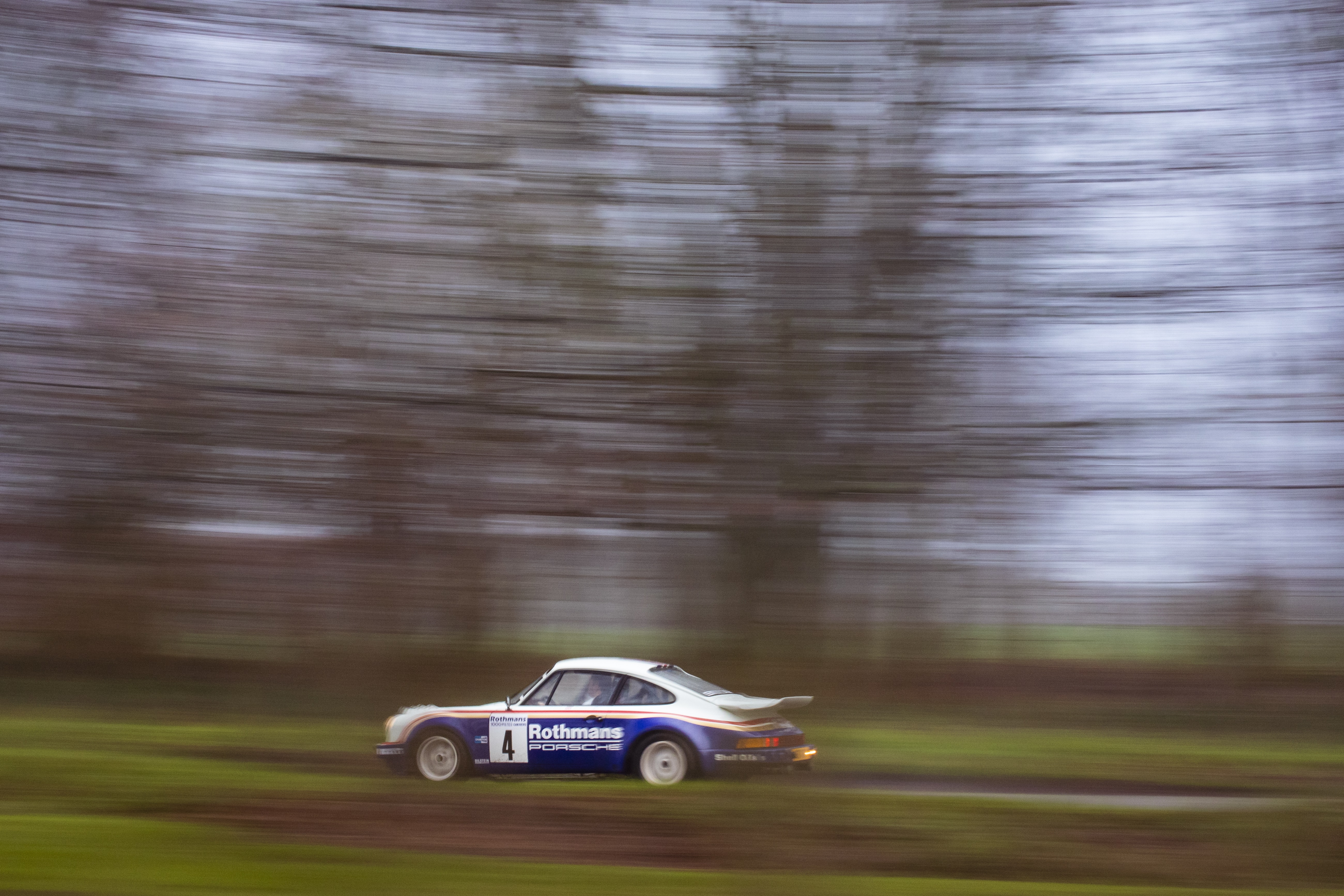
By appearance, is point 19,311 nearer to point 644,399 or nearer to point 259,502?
point 259,502

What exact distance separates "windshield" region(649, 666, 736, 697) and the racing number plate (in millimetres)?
807

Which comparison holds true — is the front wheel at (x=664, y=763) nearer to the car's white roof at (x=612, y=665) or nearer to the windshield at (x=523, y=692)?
the car's white roof at (x=612, y=665)

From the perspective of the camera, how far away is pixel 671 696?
5.06m

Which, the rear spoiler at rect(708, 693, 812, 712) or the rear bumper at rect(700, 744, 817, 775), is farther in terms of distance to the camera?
the rear bumper at rect(700, 744, 817, 775)

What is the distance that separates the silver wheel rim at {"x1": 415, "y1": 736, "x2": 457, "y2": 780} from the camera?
13.8 feet

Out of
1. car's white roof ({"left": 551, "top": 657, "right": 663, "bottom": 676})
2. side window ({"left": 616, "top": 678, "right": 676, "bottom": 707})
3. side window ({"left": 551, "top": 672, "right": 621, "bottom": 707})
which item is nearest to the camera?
car's white roof ({"left": 551, "top": 657, "right": 663, "bottom": 676})

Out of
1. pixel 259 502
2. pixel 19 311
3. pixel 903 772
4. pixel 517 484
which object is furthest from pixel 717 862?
pixel 19 311

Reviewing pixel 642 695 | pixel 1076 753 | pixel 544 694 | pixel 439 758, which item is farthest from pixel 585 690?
pixel 1076 753

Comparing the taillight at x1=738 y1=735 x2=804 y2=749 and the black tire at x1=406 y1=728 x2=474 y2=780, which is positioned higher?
the taillight at x1=738 y1=735 x2=804 y2=749

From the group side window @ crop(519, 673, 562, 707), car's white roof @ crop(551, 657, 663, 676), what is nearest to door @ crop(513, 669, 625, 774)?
side window @ crop(519, 673, 562, 707)

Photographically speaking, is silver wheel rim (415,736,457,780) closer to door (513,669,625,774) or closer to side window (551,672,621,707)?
side window (551,672,621,707)

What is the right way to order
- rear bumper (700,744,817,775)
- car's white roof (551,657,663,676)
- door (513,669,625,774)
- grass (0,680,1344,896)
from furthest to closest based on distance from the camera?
door (513,669,625,774), car's white roof (551,657,663,676), rear bumper (700,744,817,775), grass (0,680,1344,896)

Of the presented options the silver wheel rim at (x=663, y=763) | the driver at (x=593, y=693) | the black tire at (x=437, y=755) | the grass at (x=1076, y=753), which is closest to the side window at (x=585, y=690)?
the driver at (x=593, y=693)

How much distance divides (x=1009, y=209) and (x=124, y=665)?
11.1 ft
